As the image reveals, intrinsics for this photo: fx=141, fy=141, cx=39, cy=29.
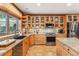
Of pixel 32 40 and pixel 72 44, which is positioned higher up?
pixel 72 44

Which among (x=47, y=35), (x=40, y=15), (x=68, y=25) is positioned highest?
(x=40, y=15)

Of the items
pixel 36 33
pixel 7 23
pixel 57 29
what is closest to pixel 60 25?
pixel 57 29

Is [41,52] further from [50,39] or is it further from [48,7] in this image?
[50,39]

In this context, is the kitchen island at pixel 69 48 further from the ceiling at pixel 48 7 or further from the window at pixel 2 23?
the ceiling at pixel 48 7

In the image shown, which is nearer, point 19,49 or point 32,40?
point 19,49

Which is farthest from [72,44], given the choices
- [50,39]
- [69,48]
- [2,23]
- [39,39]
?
[39,39]

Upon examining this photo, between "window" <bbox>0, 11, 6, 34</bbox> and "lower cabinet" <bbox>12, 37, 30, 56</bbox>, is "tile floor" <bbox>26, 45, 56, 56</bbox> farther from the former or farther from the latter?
"window" <bbox>0, 11, 6, 34</bbox>

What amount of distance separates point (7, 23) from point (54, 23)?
4915 mm

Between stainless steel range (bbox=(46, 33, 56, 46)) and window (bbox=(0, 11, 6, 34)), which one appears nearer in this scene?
window (bbox=(0, 11, 6, 34))

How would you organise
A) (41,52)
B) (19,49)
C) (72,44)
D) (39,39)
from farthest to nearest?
(39,39) < (41,52) < (19,49) < (72,44)

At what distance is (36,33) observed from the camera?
1027 cm

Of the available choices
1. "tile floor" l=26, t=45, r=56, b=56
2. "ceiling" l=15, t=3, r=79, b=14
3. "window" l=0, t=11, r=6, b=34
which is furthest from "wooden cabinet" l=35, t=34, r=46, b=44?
"window" l=0, t=11, r=6, b=34

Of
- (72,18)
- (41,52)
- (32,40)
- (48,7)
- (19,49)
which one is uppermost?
(48,7)

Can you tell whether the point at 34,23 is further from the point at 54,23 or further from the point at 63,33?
the point at 63,33
